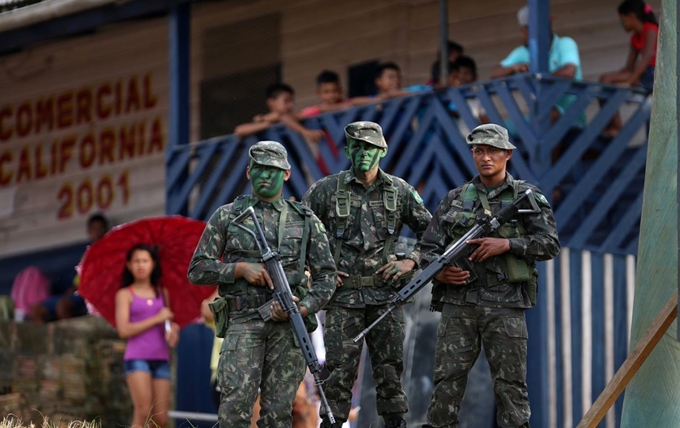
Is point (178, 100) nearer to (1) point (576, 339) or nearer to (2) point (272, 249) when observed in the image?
(1) point (576, 339)

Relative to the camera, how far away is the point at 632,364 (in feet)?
26.5

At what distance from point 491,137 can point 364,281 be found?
1095 millimetres

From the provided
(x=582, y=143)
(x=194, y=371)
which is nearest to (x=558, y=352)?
(x=582, y=143)

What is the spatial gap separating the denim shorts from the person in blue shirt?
10.7 feet

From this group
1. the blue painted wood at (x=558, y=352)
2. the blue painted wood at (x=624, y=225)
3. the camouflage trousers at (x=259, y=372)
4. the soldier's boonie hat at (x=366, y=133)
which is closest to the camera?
the camouflage trousers at (x=259, y=372)

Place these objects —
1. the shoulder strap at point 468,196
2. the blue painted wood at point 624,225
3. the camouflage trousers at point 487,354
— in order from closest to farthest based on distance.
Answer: the camouflage trousers at point 487,354 → the shoulder strap at point 468,196 → the blue painted wood at point 624,225

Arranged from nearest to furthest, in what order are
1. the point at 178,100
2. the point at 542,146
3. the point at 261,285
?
the point at 261,285, the point at 542,146, the point at 178,100

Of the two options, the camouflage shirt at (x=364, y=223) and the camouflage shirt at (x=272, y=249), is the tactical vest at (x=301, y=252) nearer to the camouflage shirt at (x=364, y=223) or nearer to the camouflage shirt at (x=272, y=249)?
the camouflage shirt at (x=272, y=249)

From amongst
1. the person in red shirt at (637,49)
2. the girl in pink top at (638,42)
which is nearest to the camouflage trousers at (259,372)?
the person in red shirt at (637,49)

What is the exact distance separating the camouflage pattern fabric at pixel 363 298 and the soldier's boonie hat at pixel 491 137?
66 cm

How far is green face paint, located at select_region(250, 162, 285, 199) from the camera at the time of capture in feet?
26.7

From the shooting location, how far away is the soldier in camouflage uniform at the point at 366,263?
8523 mm

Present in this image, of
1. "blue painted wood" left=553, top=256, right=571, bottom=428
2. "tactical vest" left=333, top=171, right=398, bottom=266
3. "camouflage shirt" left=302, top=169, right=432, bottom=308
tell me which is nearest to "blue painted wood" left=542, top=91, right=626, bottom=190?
"blue painted wood" left=553, top=256, right=571, bottom=428

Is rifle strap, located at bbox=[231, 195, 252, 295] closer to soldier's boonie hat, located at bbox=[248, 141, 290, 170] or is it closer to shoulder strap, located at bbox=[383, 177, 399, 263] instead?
soldier's boonie hat, located at bbox=[248, 141, 290, 170]
